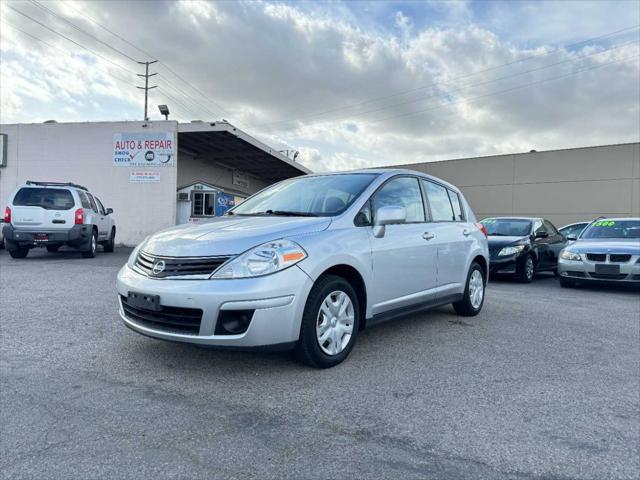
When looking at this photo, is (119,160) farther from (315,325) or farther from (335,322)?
(315,325)

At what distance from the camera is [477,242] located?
6.14m

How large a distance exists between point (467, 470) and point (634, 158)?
956 inches

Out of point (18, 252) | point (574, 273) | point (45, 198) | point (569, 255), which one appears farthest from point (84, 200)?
point (574, 273)

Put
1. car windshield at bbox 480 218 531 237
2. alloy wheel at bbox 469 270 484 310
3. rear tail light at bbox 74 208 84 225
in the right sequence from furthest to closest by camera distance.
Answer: rear tail light at bbox 74 208 84 225
car windshield at bbox 480 218 531 237
alloy wheel at bbox 469 270 484 310

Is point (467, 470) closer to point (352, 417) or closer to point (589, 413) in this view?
point (352, 417)

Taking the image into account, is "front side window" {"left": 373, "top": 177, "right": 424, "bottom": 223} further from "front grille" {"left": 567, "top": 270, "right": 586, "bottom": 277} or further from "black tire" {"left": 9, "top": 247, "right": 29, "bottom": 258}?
"black tire" {"left": 9, "top": 247, "right": 29, "bottom": 258}

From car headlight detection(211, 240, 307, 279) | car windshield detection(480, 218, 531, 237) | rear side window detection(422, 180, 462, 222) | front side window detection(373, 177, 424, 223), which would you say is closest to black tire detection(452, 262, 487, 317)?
rear side window detection(422, 180, 462, 222)

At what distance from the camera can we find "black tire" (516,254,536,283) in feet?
33.6

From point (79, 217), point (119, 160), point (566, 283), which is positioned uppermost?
point (119, 160)

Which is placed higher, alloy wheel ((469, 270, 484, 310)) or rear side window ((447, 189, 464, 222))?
rear side window ((447, 189, 464, 222))

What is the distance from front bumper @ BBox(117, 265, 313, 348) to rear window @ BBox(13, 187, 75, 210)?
9.83 meters

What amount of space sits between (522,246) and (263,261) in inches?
330

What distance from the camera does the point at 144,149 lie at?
18.0 meters

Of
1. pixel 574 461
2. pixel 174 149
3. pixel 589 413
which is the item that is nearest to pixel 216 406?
pixel 574 461
